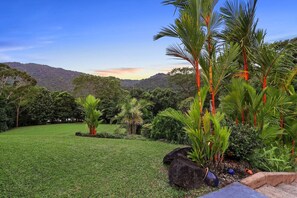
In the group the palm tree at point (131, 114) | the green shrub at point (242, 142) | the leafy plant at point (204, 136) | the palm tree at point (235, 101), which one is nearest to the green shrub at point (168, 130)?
the palm tree at point (235, 101)

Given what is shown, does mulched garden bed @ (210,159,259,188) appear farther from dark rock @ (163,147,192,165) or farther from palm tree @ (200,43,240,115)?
palm tree @ (200,43,240,115)

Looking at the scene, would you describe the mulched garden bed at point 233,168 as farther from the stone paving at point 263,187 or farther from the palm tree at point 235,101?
the palm tree at point 235,101

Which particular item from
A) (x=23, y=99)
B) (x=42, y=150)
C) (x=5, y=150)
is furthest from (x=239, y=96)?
(x=23, y=99)

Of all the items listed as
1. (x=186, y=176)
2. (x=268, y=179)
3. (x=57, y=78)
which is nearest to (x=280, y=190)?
(x=268, y=179)

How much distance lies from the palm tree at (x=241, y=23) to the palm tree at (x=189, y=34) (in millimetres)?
1442

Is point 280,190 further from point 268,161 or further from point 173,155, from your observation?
point 173,155

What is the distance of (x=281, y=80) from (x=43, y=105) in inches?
741

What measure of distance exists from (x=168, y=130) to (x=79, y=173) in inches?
157

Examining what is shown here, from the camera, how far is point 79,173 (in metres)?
3.35

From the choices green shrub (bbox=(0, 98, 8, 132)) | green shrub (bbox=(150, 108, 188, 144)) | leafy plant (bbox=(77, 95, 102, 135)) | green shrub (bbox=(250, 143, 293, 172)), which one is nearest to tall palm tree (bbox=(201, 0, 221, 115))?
green shrub (bbox=(250, 143, 293, 172))

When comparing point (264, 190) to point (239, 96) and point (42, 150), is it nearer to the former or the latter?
point (239, 96)

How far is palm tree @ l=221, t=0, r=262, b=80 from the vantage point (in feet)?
15.7

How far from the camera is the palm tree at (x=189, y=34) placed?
3588 mm

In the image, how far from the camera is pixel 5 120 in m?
16.3
